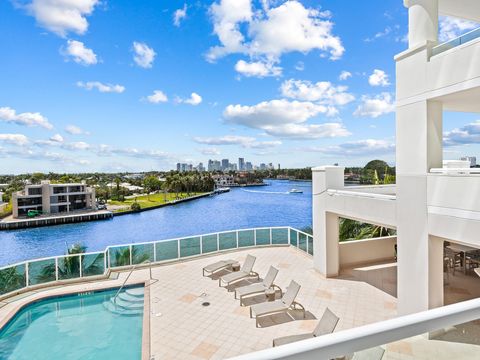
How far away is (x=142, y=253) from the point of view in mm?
12406

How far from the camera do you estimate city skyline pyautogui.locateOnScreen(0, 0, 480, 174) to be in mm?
14031

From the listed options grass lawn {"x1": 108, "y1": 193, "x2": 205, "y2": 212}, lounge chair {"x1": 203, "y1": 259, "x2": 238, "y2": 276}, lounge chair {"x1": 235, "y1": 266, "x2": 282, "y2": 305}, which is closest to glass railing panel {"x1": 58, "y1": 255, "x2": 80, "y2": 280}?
lounge chair {"x1": 203, "y1": 259, "x2": 238, "y2": 276}

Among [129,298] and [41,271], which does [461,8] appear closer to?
[129,298]

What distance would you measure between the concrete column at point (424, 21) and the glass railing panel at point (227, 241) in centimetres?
1064

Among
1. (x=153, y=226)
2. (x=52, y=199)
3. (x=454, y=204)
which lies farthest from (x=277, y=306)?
(x=52, y=199)

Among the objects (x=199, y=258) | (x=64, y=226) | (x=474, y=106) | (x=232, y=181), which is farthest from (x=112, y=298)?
(x=232, y=181)

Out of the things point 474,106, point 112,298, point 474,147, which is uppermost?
point 474,106

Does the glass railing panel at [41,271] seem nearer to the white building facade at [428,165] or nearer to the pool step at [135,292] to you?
the pool step at [135,292]

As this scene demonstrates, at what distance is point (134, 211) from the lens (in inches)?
3103

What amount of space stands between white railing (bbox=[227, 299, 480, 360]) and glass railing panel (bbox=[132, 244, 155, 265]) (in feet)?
40.6

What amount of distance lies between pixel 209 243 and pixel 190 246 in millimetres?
969

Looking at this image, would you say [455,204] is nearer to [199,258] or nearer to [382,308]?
[382,308]

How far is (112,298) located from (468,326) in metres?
10.7

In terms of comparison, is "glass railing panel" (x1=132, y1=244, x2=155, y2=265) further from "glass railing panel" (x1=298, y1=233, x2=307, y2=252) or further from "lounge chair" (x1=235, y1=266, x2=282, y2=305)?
"glass railing panel" (x1=298, y1=233, x2=307, y2=252)
